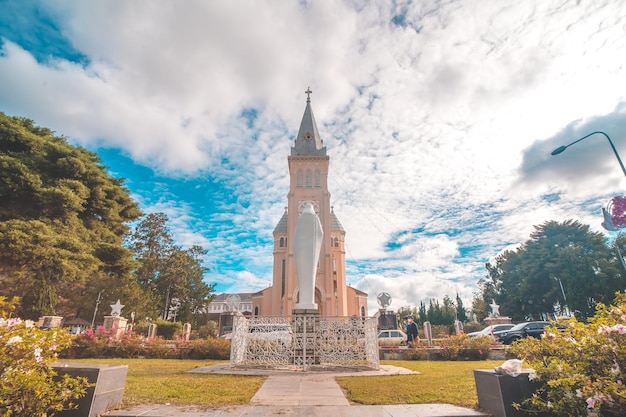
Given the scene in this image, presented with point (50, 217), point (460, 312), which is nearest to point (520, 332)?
point (50, 217)

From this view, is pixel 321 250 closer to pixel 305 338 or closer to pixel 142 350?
pixel 142 350

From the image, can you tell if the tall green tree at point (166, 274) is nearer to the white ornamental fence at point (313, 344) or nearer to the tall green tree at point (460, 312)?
the white ornamental fence at point (313, 344)

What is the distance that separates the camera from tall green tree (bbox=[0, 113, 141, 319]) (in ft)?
49.6

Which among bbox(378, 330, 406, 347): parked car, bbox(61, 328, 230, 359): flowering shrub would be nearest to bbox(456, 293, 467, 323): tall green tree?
bbox(378, 330, 406, 347): parked car

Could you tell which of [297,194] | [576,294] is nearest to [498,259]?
[576,294]

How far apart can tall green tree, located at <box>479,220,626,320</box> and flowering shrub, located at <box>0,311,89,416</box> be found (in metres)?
39.9

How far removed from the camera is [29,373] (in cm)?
276

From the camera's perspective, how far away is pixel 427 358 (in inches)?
480

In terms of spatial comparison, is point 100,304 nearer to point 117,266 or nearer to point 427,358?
point 117,266

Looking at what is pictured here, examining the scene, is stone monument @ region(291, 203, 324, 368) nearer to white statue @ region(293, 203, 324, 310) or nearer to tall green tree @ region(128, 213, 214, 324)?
white statue @ region(293, 203, 324, 310)

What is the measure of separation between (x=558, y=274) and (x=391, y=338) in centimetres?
2434

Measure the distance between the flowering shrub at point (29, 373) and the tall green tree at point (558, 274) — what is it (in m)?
39.9

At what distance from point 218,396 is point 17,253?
15.8m

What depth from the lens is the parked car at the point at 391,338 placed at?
1901cm
